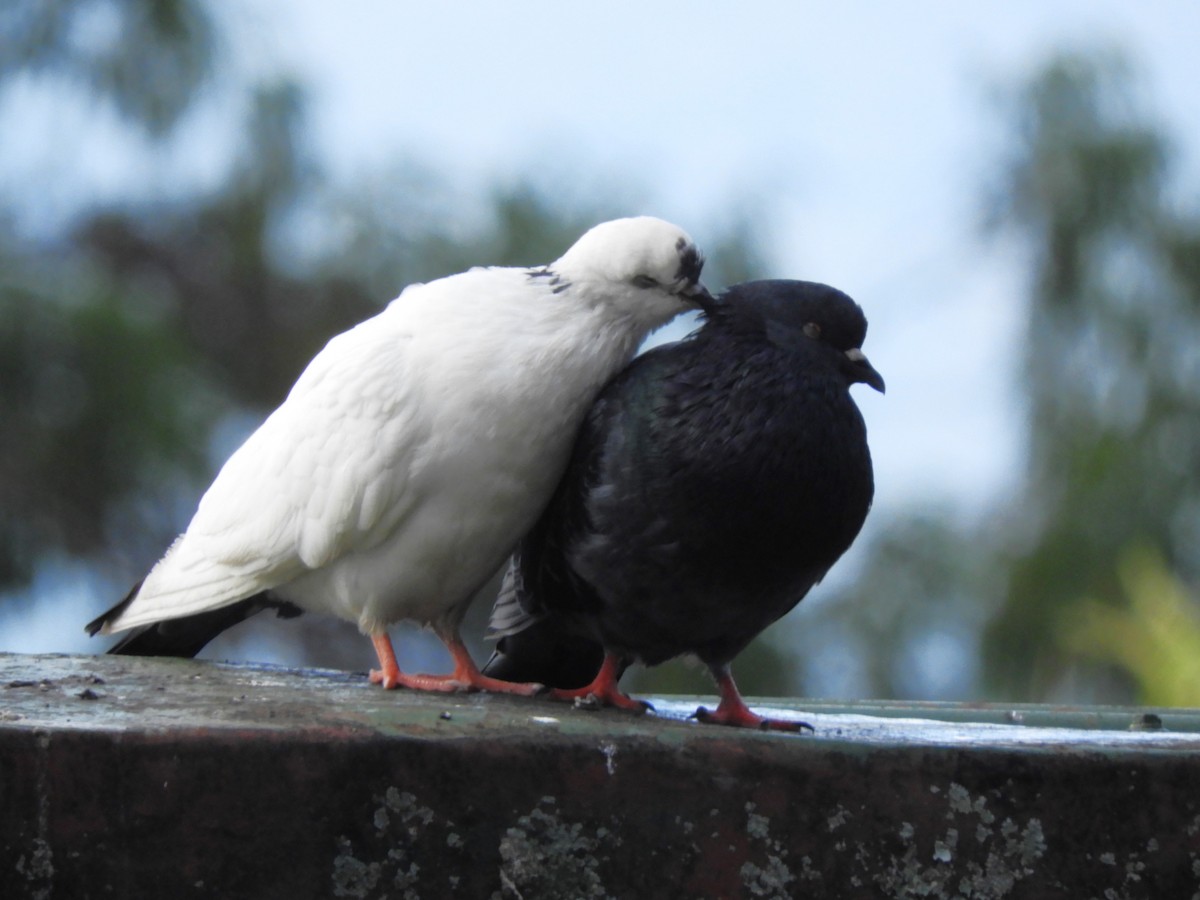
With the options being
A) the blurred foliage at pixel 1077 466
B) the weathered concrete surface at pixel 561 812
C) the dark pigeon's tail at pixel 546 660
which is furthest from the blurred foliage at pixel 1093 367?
the weathered concrete surface at pixel 561 812

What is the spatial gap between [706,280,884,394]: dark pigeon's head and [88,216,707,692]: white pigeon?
0.49ft

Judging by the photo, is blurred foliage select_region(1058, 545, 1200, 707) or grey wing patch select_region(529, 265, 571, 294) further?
blurred foliage select_region(1058, 545, 1200, 707)

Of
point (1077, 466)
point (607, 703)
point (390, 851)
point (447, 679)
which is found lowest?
point (1077, 466)

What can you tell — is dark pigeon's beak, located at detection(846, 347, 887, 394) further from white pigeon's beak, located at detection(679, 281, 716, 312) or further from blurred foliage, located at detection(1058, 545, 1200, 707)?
blurred foliage, located at detection(1058, 545, 1200, 707)

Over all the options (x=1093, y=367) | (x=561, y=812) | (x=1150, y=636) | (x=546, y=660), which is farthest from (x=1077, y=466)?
(x=561, y=812)

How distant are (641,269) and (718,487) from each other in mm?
631

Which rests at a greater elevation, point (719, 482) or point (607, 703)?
point (719, 482)

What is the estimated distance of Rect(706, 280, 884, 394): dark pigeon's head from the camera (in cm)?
408

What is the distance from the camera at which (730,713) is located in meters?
4.09

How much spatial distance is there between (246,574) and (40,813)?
1839mm

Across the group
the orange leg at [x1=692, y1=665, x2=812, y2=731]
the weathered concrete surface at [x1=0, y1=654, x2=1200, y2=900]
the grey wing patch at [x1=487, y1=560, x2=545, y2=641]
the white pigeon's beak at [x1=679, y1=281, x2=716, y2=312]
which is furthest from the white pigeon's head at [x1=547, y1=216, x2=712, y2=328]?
the weathered concrete surface at [x1=0, y1=654, x2=1200, y2=900]

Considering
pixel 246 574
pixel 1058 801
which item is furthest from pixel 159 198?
pixel 1058 801

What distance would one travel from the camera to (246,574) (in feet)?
15.0

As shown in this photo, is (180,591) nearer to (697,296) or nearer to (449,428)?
(449,428)
